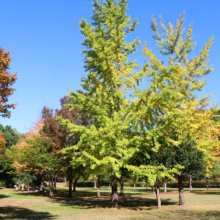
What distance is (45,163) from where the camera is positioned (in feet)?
81.7

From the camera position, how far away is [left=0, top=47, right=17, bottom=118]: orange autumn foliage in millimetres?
11258

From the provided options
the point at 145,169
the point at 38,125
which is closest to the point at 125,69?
the point at 145,169

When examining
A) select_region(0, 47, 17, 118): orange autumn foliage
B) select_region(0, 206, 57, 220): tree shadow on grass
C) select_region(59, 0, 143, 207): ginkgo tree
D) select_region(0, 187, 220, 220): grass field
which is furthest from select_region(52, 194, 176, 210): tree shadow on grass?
select_region(0, 47, 17, 118): orange autumn foliage

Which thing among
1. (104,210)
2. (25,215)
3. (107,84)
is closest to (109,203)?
(104,210)

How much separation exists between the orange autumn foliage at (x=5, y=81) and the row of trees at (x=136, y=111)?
3.62m

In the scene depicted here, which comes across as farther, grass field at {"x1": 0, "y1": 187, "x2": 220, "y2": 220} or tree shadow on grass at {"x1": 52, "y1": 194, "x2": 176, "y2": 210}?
tree shadow on grass at {"x1": 52, "y1": 194, "x2": 176, "y2": 210}

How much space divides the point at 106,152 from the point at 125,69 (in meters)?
6.72

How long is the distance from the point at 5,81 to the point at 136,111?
7998mm

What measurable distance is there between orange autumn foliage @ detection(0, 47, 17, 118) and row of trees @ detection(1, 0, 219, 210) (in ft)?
11.9

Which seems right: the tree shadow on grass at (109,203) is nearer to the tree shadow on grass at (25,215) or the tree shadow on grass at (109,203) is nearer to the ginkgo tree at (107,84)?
the ginkgo tree at (107,84)

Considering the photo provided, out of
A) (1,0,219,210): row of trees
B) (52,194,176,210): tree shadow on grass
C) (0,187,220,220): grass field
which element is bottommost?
(52,194,176,210): tree shadow on grass

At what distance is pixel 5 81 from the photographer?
37.3 ft

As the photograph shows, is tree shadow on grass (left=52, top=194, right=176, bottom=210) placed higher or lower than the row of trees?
lower

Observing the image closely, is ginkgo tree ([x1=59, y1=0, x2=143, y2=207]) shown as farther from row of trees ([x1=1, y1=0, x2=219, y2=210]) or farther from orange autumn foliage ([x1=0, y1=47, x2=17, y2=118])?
orange autumn foliage ([x1=0, y1=47, x2=17, y2=118])
